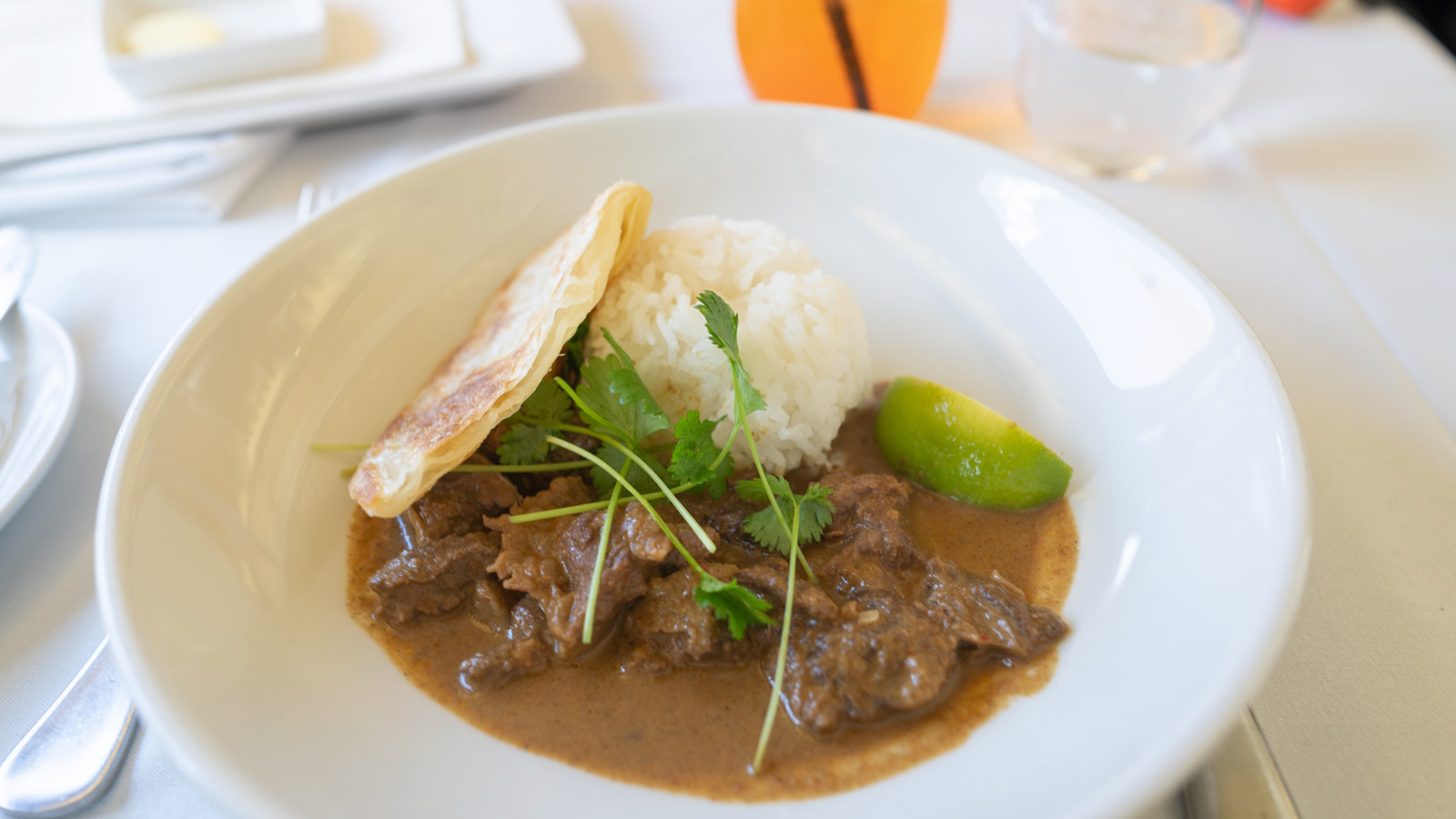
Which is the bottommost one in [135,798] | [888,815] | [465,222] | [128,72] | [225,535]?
[135,798]

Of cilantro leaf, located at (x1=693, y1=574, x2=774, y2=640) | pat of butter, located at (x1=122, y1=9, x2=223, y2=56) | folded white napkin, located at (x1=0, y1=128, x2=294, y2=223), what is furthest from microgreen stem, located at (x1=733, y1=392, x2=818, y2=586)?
pat of butter, located at (x1=122, y1=9, x2=223, y2=56)

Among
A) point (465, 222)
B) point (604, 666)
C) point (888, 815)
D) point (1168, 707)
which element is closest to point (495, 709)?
point (604, 666)

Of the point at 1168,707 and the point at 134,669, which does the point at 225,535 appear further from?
the point at 1168,707

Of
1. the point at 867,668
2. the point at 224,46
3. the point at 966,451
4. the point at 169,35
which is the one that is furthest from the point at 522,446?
the point at 169,35

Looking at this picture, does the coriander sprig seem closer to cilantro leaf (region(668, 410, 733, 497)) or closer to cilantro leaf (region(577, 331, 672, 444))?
cilantro leaf (region(668, 410, 733, 497))

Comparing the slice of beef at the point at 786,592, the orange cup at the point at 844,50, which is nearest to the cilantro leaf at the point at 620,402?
the slice of beef at the point at 786,592

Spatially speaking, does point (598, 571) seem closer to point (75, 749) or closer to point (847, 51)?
point (75, 749)
